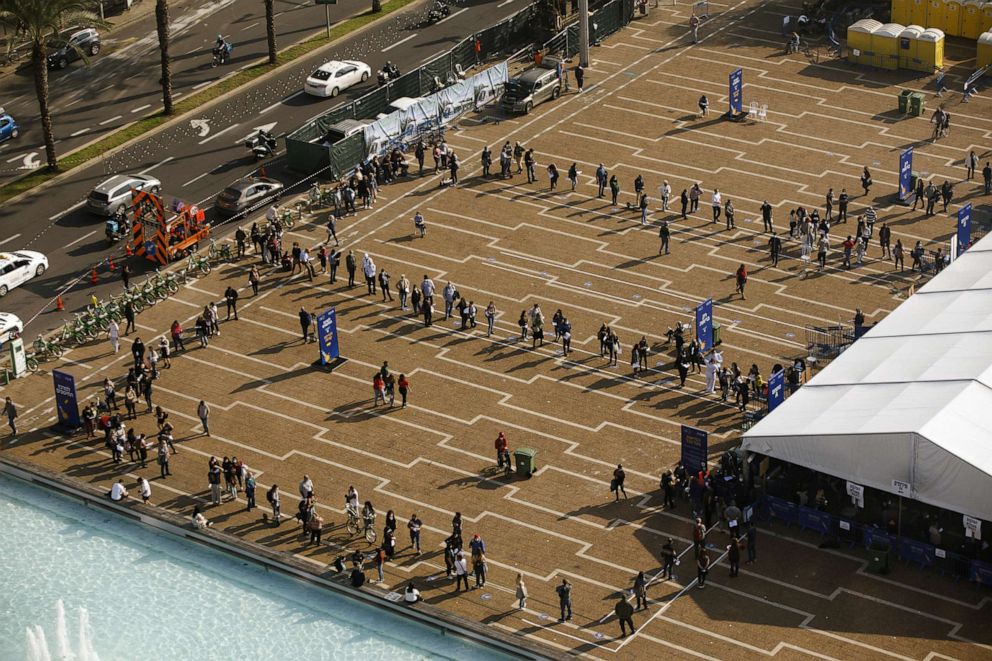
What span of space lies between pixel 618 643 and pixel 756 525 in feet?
26.0

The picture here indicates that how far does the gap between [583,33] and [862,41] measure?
15.1 m

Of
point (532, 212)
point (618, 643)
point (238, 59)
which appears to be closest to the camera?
point (618, 643)

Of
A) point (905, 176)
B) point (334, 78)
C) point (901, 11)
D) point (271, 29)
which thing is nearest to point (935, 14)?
point (901, 11)

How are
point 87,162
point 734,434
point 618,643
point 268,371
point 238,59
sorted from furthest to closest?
point 238,59, point 87,162, point 268,371, point 734,434, point 618,643

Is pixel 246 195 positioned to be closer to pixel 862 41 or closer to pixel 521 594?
pixel 521 594

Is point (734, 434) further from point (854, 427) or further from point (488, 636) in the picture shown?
point (488, 636)

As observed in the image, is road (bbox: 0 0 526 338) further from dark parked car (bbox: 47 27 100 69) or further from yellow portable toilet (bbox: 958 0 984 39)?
yellow portable toilet (bbox: 958 0 984 39)

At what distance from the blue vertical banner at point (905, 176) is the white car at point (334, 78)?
100ft

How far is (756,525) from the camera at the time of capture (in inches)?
2393

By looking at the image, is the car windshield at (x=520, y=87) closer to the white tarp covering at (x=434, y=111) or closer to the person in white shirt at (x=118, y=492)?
the white tarp covering at (x=434, y=111)

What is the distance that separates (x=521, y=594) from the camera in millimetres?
56781

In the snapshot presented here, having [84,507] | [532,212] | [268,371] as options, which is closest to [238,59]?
[532,212]

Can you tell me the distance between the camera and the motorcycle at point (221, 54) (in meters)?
100

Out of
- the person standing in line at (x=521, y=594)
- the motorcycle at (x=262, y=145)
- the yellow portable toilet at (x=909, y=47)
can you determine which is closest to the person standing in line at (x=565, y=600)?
the person standing in line at (x=521, y=594)
